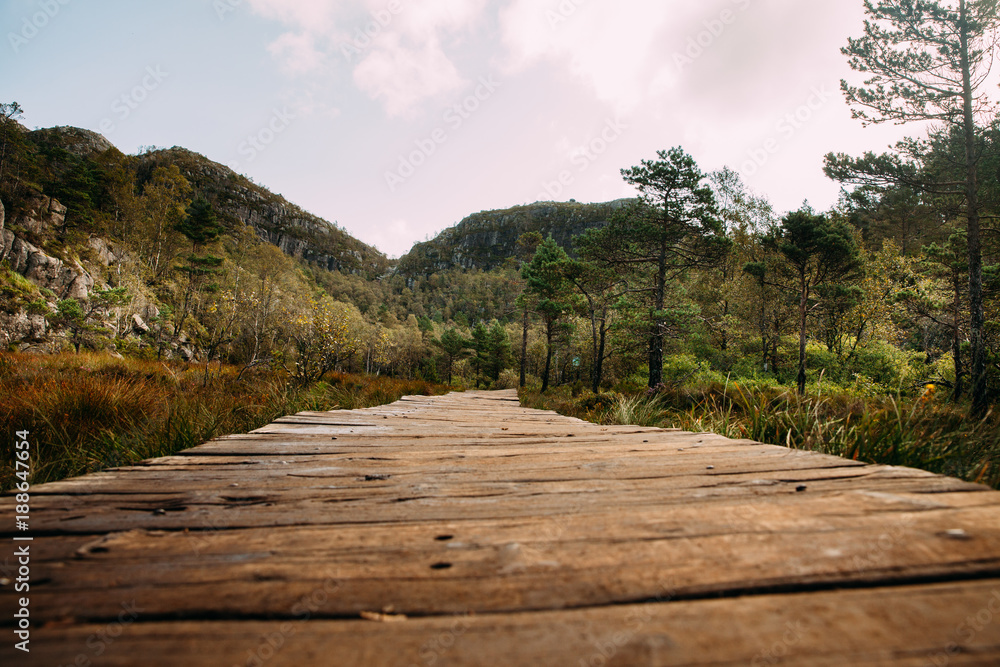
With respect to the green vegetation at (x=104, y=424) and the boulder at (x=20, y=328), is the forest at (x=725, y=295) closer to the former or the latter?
the boulder at (x=20, y=328)

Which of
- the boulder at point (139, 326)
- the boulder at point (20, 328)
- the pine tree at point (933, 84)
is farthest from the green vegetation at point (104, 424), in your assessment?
the boulder at point (139, 326)

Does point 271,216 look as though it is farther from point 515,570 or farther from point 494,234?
point 515,570

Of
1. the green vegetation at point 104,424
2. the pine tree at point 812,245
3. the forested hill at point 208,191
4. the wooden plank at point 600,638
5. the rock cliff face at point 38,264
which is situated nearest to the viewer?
the wooden plank at point 600,638

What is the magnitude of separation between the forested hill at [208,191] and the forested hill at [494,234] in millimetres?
14659

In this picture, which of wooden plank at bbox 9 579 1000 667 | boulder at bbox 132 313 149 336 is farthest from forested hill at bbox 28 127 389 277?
wooden plank at bbox 9 579 1000 667

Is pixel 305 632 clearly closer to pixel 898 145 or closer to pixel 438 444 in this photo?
pixel 438 444

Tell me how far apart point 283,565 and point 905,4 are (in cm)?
1641

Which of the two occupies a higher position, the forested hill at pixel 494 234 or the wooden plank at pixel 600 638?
the forested hill at pixel 494 234

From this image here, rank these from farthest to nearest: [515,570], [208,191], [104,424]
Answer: [208,191], [104,424], [515,570]

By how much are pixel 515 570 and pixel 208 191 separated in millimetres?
104452

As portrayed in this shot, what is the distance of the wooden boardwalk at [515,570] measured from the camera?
1.95ft

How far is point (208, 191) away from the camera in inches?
3071

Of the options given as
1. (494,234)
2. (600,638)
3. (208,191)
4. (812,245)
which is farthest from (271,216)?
(600,638)

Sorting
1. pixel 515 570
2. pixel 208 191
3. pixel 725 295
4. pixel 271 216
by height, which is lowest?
Result: pixel 515 570
